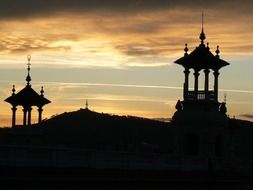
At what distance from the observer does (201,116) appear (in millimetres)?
60062

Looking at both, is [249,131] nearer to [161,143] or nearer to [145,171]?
[161,143]

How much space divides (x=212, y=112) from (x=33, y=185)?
24.1 m

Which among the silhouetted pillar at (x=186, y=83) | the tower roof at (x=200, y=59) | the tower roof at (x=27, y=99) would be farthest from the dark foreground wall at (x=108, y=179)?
the tower roof at (x=27, y=99)

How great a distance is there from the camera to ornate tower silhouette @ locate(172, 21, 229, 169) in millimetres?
60062

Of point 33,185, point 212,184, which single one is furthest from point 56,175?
point 212,184

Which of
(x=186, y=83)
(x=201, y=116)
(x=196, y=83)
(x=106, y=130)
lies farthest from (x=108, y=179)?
(x=106, y=130)

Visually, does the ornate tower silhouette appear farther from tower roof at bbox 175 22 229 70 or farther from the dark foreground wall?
the dark foreground wall

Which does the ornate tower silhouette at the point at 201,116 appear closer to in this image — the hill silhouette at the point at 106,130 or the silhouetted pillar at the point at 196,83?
the silhouetted pillar at the point at 196,83

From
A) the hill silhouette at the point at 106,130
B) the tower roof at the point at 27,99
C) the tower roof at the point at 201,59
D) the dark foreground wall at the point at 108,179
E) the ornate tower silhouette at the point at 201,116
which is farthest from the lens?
the hill silhouette at the point at 106,130

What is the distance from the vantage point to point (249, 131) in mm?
135625

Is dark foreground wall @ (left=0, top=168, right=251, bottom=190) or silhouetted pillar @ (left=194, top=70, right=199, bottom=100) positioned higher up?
silhouetted pillar @ (left=194, top=70, right=199, bottom=100)

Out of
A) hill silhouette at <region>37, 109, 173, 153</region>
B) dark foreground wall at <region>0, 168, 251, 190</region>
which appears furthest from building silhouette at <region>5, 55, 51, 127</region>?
hill silhouette at <region>37, 109, 173, 153</region>

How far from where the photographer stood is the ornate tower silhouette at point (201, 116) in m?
60.1

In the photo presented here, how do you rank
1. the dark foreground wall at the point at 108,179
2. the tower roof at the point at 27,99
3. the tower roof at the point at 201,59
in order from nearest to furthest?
the dark foreground wall at the point at 108,179
the tower roof at the point at 201,59
the tower roof at the point at 27,99
